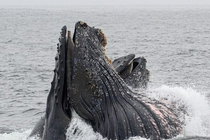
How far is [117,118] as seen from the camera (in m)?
6.70

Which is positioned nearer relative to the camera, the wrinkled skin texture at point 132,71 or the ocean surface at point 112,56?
the wrinkled skin texture at point 132,71

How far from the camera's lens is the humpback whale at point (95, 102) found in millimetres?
6688

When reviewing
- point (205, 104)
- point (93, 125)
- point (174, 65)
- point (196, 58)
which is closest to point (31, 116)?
point (205, 104)

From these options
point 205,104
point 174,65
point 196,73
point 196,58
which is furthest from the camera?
point 196,58

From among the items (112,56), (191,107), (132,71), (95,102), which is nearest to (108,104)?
(95,102)

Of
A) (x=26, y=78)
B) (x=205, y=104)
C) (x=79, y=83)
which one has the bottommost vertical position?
(x=26, y=78)

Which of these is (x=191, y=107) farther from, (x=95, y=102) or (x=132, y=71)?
(x=95, y=102)

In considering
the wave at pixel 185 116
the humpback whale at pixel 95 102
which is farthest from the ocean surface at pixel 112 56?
the humpback whale at pixel 95 102

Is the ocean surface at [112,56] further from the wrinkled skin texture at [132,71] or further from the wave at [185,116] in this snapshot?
the wrinkled skin texture at [132,71]

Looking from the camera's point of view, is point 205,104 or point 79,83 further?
point 205,104

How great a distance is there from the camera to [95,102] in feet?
22.4

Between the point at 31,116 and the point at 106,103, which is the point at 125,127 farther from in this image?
the point at 31,116

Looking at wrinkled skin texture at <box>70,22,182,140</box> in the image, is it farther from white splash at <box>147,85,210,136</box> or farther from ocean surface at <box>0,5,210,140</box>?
white splash at <box>147,85,210,136</box>

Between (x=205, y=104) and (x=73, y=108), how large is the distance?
2.76 m
